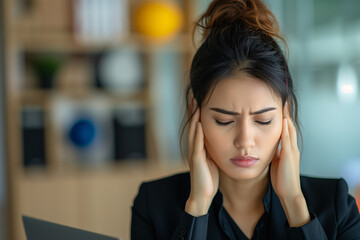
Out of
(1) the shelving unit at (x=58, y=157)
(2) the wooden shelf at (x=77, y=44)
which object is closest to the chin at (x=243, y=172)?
(1) the shelving unit at (x=58, y=157)

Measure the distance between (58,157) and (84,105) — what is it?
416mm

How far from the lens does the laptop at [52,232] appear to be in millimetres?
935

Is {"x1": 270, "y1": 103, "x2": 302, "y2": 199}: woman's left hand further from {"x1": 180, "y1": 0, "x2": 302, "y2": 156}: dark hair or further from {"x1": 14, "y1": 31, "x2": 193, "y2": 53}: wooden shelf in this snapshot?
{"x1": 14, "y1": 31, "x2": 193, "y2": 53}: wooden shelf

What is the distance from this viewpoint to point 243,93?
1.23 m

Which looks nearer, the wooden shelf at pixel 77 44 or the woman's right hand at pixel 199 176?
the woman's right hand at pixel 199 176

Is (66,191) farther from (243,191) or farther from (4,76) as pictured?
(243,191)

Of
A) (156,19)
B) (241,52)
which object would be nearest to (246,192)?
(241,52)

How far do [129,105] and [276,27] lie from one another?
243cm

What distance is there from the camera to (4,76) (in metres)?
3.46

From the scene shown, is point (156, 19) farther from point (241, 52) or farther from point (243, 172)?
point (243, 172)

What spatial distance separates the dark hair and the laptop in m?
0.49

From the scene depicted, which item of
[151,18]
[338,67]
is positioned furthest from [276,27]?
[338,67]

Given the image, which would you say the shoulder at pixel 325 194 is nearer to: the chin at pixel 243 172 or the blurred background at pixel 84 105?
the chin at pixel 243 172

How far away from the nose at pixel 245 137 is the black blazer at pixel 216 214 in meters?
0.19
